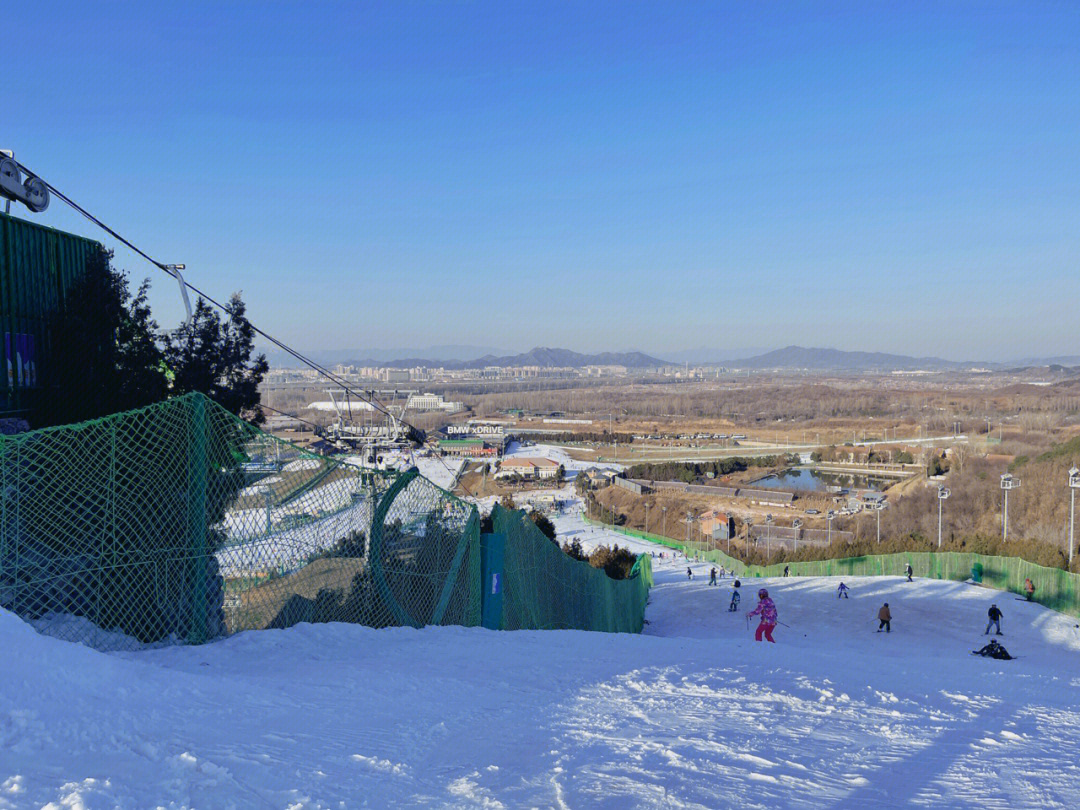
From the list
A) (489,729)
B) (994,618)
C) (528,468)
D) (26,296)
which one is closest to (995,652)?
(994,618)

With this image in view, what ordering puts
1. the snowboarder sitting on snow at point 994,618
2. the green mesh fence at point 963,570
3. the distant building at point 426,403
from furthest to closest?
the distant building at point 426,403 < the green mesh fence at point 963,570 < the snowboarder sitting on snow at point 994,618

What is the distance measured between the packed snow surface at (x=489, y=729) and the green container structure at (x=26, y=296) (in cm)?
387

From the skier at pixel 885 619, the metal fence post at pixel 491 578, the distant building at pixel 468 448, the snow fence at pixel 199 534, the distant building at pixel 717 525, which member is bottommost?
the distant building at pixel 717 525

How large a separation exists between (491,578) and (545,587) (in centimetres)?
186

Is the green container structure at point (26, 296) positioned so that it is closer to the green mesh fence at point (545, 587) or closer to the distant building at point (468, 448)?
the green mesh fence at point (545, 587)

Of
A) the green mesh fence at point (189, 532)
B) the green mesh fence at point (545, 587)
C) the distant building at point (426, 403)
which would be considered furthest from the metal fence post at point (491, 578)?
the distant building at point (426, 403)

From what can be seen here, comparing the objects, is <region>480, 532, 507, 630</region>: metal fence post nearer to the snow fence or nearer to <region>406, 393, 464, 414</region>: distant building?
the snow fence

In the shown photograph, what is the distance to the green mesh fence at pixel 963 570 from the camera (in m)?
18.8

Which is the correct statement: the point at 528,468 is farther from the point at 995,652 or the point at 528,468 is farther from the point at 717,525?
the point at 995,652

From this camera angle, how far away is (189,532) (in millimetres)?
5023

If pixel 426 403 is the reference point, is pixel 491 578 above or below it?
above

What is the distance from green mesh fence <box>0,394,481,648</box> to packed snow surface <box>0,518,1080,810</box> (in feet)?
0.88

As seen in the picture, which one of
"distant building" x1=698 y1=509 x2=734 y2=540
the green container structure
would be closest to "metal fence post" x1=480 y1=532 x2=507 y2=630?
the green container structure

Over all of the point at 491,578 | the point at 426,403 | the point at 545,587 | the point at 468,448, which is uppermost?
the point at 491,578
